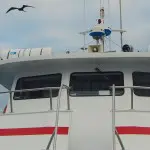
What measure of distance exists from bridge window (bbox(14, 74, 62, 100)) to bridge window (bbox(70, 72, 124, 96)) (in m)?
0.37

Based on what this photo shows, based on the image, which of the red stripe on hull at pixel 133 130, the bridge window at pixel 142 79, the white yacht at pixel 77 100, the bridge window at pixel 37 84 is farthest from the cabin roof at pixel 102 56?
the red stripe on hull at pixel 133 130

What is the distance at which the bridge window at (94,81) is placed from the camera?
319 inches

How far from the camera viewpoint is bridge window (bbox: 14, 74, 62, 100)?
8297 mm

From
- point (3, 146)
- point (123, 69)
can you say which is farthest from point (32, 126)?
point (123, 69)

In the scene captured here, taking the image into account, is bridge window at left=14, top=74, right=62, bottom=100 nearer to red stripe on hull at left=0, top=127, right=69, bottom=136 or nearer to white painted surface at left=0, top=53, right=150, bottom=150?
white painted surface at left=0, top=53, right=150, bottom=150

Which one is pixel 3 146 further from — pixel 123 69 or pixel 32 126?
pixel 123 69

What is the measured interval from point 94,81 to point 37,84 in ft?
4.25

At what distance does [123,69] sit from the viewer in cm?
828

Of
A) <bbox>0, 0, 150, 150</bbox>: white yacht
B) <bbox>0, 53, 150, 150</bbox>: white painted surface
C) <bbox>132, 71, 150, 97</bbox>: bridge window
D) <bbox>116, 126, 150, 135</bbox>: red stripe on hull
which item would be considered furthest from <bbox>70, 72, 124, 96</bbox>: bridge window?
<bbox>116, 126, 150, 135</bbox>: red stripe on hull

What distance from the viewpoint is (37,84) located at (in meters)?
8.59

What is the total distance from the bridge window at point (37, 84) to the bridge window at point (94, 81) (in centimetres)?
37

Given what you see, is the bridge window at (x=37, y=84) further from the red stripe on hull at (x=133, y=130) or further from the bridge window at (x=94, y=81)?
the red stripe on hull at (x=133, y=130)

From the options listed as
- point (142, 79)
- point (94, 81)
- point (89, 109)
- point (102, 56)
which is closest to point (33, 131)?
point (89, 109)

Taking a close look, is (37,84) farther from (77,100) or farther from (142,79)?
(142,79)
